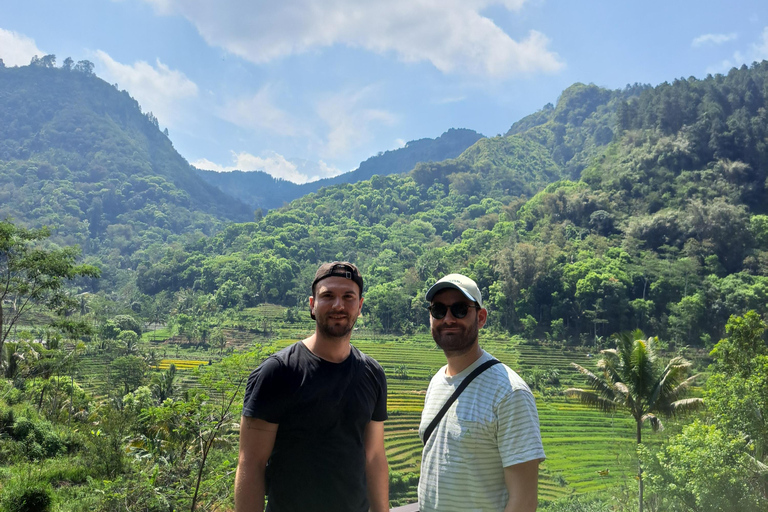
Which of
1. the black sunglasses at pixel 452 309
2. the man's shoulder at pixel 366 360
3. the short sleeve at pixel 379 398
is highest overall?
the black sunglasses at pixel 452 309

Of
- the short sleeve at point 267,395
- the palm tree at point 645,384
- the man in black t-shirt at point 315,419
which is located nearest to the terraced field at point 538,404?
the palm tree at point 645,384

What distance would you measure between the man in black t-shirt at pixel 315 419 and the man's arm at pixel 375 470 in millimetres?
50

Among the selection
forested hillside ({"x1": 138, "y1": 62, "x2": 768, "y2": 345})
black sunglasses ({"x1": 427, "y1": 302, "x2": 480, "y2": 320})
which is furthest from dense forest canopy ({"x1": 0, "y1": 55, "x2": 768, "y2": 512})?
black sunglasses ({"x1": 427, "y1": 302, "x2": 480, "y2": 320})

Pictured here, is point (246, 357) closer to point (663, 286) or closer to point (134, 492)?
point (134, 492)

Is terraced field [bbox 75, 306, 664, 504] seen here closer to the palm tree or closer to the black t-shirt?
the palm tree

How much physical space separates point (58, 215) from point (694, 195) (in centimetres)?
12582

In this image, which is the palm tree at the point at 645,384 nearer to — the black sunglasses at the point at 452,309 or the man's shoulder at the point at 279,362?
the black sunglasses at the point at 452,309

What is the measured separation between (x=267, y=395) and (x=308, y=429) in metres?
0.20

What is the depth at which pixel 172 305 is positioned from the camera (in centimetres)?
6662

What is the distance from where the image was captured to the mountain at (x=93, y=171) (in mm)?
114188

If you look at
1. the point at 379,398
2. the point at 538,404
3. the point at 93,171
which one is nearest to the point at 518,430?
the point at 379,398

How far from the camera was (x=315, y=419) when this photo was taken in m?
1.72

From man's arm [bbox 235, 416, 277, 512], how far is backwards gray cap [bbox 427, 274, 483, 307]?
0.79 meters

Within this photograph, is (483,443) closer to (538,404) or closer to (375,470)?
(375,470)
